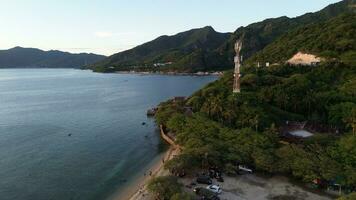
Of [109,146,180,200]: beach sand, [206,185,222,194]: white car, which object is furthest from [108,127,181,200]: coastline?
[206,185,222,194]: white car

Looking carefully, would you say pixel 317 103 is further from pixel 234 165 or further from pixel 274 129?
pixel 234 165

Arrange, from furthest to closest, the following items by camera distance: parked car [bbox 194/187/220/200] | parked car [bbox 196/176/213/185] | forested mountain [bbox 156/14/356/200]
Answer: forested mountain [bbox 156/14/356/200] < parked car [bbox 196/176/213/185] < parked car [bbox 194/187/220/200]

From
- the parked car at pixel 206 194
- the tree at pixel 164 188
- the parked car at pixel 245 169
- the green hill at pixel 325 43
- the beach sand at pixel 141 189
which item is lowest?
the beach sand at pixel 141 189

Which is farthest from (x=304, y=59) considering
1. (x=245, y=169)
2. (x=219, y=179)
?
(x=219, y=179)

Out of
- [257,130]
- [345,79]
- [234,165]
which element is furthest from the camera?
[345,79]

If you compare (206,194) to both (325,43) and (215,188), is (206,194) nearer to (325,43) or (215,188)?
(215,188)

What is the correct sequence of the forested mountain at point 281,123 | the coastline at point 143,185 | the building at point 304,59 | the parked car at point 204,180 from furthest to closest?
1. the building at point 304,59
2. the forested mountain at point 281,123
3. the parked car at point 204,180
4. the coastline at point 143,185

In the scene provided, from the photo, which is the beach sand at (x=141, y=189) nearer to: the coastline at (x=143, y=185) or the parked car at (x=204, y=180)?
the coastline at (x=143, y=185)

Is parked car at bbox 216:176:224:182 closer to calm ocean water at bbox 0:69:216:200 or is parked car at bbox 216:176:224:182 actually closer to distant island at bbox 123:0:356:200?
distant island at bbox 123:0:356:200

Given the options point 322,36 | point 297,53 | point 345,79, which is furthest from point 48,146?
point 322,36

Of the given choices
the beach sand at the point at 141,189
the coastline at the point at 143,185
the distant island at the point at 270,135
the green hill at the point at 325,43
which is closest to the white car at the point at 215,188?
the distant island at the point at 270,135

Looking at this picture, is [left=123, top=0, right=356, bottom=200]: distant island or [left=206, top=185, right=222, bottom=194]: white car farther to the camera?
[left=123, top=0, right=356, bottom=200]: distant island
